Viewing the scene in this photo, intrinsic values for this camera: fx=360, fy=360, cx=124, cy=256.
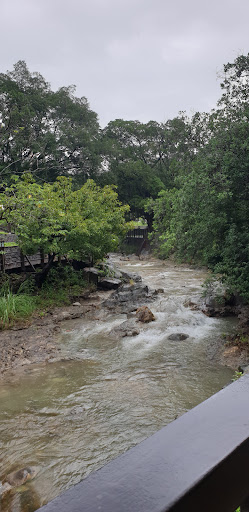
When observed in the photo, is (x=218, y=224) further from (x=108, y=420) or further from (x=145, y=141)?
(x=145, y=141)

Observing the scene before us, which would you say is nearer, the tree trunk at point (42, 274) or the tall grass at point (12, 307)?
the tall grass at point (12, 307)

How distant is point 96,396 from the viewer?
22.8 ft

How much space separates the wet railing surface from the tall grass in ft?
34.4

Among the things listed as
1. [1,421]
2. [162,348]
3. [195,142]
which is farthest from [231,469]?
[195,142]

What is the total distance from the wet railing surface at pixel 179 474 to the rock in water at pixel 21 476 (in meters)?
4.66

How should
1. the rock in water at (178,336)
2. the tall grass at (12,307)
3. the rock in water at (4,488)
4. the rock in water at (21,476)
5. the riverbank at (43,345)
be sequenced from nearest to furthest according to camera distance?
the rock in water at (4,488) → the rock in water at (21,476) → the riverbank at (43,345) → the rock in water at (178,336) → the tall grass at (12,307)

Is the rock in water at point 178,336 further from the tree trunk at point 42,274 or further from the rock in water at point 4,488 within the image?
the rock in water at point 4,488

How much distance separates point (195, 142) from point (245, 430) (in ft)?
43.0

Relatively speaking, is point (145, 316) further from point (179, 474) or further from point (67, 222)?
point (179, 474)

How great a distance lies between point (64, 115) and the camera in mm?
31672

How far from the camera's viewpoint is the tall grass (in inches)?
425

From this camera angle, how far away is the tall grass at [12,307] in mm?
10795

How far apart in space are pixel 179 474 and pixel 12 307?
11.1 metres

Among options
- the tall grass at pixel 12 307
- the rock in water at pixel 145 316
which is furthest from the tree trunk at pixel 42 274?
the rock in water at pixel 145 316
